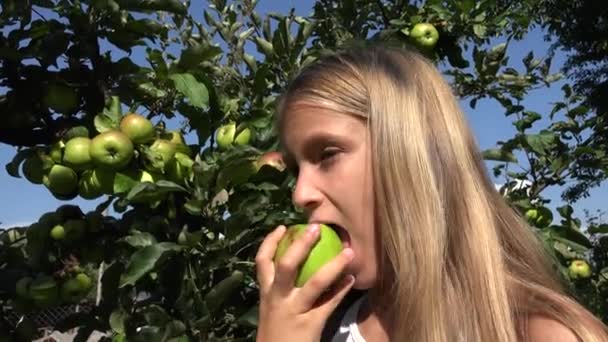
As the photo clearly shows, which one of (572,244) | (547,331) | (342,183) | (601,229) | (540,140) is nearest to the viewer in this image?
(547,331)

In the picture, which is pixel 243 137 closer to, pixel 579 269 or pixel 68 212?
pixel 68 212

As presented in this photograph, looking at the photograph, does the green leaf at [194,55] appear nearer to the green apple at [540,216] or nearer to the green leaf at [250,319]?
the green leaf at [250,319]

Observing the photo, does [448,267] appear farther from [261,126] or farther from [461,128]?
[261,126]

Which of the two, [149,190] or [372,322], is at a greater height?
[149,190]

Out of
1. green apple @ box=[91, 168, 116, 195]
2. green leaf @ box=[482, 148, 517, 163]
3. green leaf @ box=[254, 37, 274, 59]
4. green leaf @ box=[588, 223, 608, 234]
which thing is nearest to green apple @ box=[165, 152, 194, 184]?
green apple @ box=[91, 168, 116, 195]

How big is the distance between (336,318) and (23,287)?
525 mm

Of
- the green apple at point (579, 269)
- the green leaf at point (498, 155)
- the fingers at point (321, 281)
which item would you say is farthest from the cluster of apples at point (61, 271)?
the green apple at point (579, 269)

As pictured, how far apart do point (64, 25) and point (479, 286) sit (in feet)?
2.65

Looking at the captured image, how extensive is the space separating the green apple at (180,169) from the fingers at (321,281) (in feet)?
1.29

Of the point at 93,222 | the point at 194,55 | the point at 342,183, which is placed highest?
the point at 194,55

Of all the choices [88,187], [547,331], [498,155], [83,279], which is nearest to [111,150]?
[88,187]

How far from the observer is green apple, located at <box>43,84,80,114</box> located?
129 cm

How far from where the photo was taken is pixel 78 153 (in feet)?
4.13

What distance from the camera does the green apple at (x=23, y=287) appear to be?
1.29 metres
